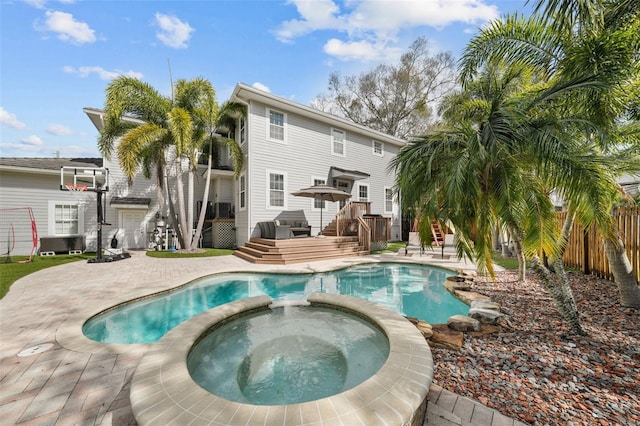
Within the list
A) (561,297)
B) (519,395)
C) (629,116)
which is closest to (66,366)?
(519,395)

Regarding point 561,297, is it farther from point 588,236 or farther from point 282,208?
point 282,208

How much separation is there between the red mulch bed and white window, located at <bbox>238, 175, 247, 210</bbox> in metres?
10.7

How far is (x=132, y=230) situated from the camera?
1304 centimetres

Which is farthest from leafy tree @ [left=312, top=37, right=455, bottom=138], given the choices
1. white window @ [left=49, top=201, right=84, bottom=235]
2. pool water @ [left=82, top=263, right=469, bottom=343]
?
white window @ [left=49, top=201, right=84, bottom=235]

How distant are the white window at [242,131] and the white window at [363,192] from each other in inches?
290

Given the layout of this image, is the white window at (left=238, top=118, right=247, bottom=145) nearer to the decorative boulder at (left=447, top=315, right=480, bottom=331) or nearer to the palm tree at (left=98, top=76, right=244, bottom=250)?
A: the palm tree at (left=98, top=76, right=244, bottom=250)

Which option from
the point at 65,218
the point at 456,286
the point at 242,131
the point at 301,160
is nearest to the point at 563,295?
the point at 456,286

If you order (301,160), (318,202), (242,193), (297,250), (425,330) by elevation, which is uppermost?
(301,160)

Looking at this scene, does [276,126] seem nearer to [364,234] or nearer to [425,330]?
[364,234]

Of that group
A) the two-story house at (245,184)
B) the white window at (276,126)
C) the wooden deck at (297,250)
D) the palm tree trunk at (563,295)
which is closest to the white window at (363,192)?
the two-story house at (245,184)

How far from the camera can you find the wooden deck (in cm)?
948

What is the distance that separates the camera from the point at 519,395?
2328 mm

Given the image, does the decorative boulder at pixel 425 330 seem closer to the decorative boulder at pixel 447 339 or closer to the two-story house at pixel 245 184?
the decorative boulder at pixel 447 339

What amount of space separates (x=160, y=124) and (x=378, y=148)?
12486 millimetres
